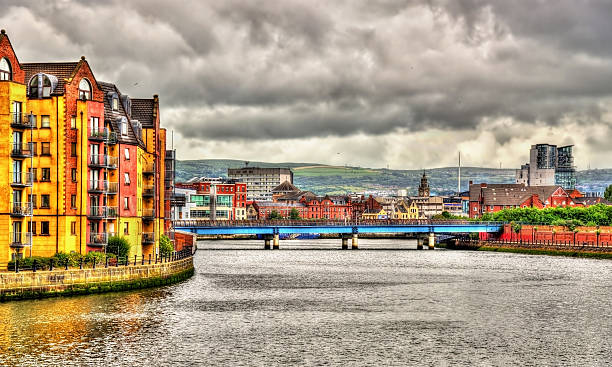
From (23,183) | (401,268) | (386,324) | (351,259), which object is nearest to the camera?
(386,324)

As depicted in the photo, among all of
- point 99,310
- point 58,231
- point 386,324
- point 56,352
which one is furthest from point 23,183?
point 386,324

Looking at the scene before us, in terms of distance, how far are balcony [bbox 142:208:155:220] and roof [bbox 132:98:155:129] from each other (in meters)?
9.45

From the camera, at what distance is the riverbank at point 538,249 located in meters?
145

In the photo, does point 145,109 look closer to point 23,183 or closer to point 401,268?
point 23,183

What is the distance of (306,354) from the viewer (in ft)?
160

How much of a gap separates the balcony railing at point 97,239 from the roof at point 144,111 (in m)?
20.5

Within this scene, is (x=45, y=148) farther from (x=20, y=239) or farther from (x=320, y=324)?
(x=320, y=324)

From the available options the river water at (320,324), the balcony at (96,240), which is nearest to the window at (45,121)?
the balcony at (96,240)

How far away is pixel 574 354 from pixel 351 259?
310 ft

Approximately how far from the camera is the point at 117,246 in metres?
78.9

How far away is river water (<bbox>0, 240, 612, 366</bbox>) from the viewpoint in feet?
157

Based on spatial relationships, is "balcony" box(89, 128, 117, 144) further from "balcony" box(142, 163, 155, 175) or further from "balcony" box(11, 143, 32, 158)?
"balcony" box(142, 163, 155, 175)

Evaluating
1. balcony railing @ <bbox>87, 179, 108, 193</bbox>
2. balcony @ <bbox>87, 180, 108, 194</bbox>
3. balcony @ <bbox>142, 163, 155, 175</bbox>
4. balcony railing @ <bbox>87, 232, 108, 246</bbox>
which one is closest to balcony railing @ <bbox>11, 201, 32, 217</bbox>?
balcony @ <bbox>87, 180, 108, 194</bbox>

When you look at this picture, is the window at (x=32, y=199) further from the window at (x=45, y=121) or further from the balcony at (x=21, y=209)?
the window at (x=45, y=121)
